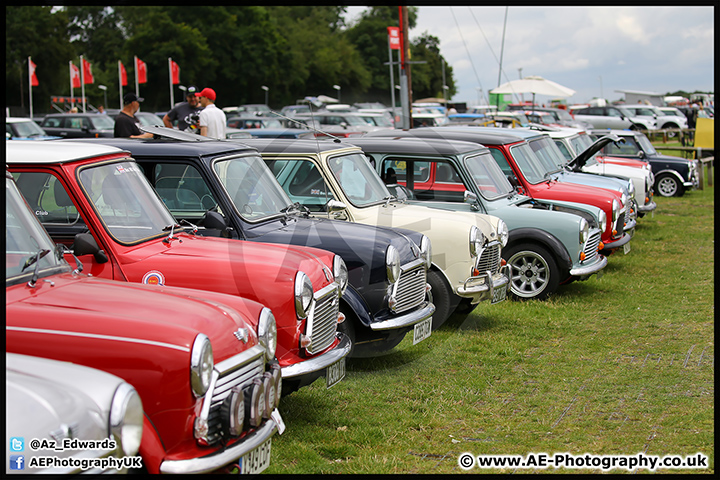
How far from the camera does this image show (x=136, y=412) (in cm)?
298

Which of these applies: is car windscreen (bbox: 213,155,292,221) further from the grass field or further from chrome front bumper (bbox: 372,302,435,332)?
the grass field

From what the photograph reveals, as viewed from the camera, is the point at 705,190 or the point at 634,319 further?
the point at 705,190

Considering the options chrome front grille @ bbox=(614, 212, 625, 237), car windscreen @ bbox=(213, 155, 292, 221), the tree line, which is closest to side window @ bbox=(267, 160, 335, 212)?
car windscreen @ bbox=(213, 155, 292, 221)

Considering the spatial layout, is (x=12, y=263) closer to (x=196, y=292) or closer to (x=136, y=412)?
(x=196, y=292)

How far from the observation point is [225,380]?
12.0ft

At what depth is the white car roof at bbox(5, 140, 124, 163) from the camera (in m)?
5.02

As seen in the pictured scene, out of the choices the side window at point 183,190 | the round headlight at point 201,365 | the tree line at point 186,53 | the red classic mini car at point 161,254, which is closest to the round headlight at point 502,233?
the red classic mini car at point 161,254

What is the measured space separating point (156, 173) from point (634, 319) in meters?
5.57

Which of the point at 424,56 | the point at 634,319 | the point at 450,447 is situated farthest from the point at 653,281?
the point at 424,56

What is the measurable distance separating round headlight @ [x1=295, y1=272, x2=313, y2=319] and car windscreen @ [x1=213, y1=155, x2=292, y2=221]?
143cm

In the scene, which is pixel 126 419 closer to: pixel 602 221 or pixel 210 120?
pixel 210 120

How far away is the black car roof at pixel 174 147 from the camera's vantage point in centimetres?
628

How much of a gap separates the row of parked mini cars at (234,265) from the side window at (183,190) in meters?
0.02

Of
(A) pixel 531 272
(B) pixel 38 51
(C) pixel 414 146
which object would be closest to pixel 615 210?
(A) pixel 531 272
